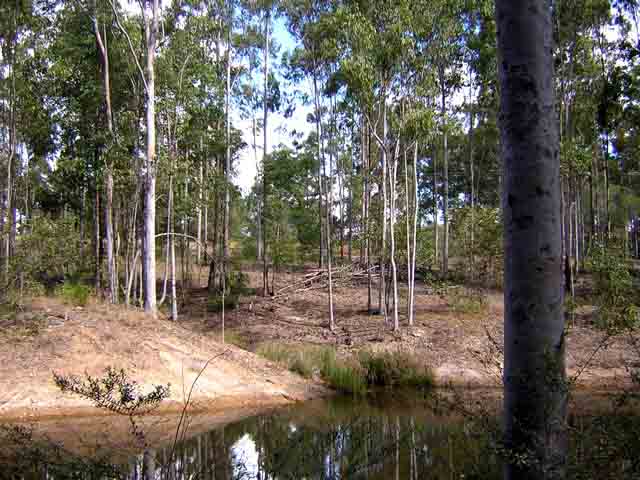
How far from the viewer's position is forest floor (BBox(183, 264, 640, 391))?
1358cm

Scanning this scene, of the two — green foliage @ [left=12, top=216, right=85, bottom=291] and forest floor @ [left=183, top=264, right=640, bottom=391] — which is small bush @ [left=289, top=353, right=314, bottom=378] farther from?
green foliage @ [left=12, top=216, right=85, bottom=291]

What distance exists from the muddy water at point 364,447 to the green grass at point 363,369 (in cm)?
93

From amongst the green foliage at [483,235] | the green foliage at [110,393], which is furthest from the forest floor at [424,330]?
the green foliage at [110,393]

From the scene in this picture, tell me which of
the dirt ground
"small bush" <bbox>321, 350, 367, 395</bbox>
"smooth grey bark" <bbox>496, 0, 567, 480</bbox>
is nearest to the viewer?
"smooth grey bark" <bbox>496, 0, 567, 480</bbox>

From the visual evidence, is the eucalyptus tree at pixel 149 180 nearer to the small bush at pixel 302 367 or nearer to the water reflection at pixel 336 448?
the small bush at pixel 302 367

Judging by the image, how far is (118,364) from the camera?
32.1 ft

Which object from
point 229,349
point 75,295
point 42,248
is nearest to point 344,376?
point 229,349

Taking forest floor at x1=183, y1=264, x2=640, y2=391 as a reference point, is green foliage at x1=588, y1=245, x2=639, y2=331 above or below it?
above

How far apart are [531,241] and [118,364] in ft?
29.1

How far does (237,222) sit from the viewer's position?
38.9m

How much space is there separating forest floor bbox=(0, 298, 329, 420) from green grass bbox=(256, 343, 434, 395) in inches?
17.2

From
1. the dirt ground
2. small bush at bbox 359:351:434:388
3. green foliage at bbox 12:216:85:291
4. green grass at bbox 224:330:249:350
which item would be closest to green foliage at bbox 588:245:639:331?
the dirt ground

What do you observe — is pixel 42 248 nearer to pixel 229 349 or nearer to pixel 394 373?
pixel 229 349

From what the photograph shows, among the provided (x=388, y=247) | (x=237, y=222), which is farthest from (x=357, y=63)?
(x=237, y=222)
